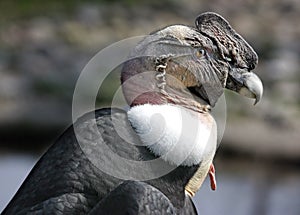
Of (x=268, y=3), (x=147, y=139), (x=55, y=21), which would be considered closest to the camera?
(x=147, y=139)

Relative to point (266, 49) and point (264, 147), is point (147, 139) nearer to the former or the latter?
point (264, 147)

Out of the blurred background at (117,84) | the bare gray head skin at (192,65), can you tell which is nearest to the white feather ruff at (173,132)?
the bare gray head skin at (192,65)

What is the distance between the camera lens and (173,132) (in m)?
4.73

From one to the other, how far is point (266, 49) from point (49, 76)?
8.71ft

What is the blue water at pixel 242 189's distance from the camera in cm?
1055

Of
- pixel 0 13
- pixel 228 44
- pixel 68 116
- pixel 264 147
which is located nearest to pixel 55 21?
pixel 0 13

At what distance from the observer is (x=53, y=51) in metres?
14.3

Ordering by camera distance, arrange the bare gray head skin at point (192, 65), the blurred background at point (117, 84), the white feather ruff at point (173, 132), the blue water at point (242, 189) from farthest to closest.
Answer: the blurred background at point (117, 84) → the blue water at point (242, 189) → the bare gray head skin at point (192, 65) → the white feather ruff at point (173, 132)

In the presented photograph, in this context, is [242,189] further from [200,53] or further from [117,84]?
[200,53]

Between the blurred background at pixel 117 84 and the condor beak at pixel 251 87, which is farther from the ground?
the condor beak at pixel 251 87

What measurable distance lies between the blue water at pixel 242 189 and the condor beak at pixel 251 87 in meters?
5.09

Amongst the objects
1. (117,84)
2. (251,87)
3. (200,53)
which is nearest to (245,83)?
(251,87)

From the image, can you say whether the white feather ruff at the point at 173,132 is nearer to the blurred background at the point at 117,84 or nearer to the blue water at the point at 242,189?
the blurred background at the point at 117,84

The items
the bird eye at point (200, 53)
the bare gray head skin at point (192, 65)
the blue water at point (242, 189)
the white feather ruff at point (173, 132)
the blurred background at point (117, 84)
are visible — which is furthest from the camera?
the blurred background at point (117, 84)
